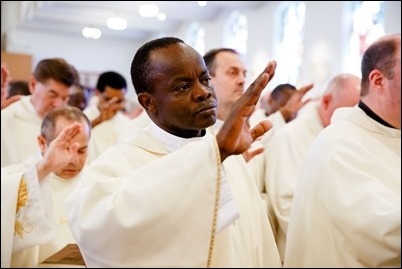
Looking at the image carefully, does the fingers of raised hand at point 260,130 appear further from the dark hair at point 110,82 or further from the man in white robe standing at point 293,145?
the dark hair at point 110,82

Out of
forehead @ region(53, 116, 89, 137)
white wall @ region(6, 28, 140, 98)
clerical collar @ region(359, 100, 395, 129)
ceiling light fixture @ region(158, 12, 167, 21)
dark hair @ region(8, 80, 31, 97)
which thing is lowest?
white wall @ region(6, 28, 140, 98)

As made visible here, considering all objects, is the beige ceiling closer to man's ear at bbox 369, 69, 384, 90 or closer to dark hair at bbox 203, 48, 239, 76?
dark hair at bbox 203, 48, 239, 76

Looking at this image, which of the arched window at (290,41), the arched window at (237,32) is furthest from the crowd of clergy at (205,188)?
the arched window at (237,32)

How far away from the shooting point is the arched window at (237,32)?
14191mm

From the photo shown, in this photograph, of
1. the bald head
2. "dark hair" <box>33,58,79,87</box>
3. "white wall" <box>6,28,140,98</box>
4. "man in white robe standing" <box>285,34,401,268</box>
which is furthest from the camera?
"white wall" <box>6,28,140,98</box>

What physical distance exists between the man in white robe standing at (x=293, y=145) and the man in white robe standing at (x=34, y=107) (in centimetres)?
161

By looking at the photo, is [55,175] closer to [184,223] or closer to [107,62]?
[184,223]

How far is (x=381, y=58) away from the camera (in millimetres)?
1688

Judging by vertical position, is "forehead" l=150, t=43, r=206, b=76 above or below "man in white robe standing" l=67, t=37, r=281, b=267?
above

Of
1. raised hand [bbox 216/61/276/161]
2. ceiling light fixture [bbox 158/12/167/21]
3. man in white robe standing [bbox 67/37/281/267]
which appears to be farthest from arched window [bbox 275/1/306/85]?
raised hand [bbox 216/61/276/161]

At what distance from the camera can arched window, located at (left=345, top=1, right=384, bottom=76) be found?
9648 mm

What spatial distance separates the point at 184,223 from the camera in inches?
53.7

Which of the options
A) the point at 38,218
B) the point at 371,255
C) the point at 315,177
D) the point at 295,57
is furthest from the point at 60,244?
the point at 295,57

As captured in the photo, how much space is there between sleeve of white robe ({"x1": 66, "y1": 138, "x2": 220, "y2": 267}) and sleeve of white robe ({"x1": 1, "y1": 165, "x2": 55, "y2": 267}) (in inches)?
52.0
